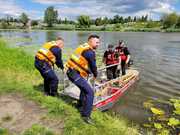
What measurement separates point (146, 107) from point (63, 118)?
557 cm

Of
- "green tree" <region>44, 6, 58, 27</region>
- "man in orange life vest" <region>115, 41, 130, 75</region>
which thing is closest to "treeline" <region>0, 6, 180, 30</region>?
"green tree" <region>44, 6, 58, 27</region>

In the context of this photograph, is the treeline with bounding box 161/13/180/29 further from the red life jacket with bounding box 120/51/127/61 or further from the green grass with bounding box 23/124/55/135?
the green grass with bounding box 23/124/55/135

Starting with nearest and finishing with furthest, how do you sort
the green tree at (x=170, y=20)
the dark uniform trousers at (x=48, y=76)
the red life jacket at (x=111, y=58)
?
the dark uniform trousers at (x=48, y=76) < the red life jacket at (x=111, y=58) < the green tree at (x=170, y=20)

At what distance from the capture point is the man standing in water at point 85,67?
6.87m

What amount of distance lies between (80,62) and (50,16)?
6532 inches

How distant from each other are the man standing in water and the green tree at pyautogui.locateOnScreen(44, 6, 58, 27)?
160 meters

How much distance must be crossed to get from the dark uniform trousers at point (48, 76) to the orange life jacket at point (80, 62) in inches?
65.5

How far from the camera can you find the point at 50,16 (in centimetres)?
16750

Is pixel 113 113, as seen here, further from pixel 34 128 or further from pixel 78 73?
pixel 34 128

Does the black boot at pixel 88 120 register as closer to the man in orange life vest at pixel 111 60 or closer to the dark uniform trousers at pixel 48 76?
the dark uniform trousers at pixel 48 76

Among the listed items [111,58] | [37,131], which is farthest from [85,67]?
[111,58]

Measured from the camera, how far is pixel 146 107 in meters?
11.6

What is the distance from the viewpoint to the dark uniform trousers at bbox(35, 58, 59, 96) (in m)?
8.55

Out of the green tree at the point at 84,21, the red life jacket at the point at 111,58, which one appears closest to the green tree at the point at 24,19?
the green tree at the point at 84,21
